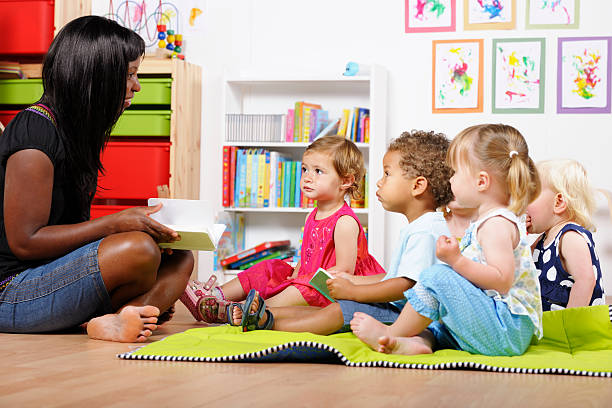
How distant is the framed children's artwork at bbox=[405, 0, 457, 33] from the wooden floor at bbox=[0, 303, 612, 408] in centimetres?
295

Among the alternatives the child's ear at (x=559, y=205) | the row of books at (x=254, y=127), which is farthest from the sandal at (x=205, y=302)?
the row of books at (x=254, y=127)

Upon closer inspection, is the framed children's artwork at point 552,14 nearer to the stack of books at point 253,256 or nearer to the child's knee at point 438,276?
the stack of books at point 253,256

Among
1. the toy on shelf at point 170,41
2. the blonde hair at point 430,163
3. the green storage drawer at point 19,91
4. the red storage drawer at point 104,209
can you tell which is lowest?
the red storage drawer at point 104,209

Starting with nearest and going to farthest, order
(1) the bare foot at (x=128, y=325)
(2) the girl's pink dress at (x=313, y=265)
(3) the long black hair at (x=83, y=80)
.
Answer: (1) the bare foot at (x=128, y=325) → (3) the long black hair at (x=83, y=80) → (2) the girl's pink dress at (x=313, y=265)

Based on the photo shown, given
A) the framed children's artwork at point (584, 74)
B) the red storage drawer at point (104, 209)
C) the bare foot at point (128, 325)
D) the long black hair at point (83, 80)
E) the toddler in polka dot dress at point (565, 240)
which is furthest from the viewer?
the framed children's artwork at point (584, 74)

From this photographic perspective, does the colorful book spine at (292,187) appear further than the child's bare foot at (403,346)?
Yes

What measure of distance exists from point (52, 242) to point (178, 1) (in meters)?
2.72

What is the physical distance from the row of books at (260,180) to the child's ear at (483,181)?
90.2 inches

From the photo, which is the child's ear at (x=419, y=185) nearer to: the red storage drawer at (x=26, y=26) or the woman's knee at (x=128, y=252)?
the woman's knee at (x=128, y=252)

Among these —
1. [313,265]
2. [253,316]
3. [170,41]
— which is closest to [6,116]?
[170,41]

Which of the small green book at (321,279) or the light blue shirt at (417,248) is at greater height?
the light blue shirt at (417,248)

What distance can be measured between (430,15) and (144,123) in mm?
1693

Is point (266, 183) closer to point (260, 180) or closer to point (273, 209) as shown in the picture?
point (260, 180)

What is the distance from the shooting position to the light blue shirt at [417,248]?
5.88 ft
